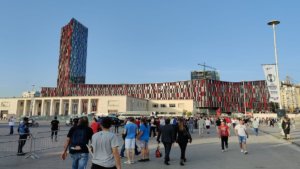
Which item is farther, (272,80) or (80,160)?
(272,80)

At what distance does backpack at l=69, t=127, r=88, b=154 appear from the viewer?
20.2 ft

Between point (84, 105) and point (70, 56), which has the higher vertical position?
point (70, 56)

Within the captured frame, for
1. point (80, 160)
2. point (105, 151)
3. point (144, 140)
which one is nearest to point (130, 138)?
point (144, 140)

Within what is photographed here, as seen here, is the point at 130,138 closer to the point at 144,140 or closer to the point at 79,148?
the point at 144,140

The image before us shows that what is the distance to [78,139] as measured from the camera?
6211 millimetres

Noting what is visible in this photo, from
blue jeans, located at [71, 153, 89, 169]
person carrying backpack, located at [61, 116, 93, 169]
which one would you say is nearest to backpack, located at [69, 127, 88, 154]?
person carrying backpack, located at [61, 116, 93, 169]

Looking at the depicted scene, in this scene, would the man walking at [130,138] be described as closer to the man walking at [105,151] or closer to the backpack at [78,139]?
the backpack at [78,139]

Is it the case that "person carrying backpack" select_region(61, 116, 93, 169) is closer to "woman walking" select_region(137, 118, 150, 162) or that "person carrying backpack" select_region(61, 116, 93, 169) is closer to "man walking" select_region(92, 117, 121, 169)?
"man walking" select_region(92, 117, 121, 169)

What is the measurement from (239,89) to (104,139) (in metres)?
134

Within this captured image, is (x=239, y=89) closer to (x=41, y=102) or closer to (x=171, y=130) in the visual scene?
(x=41, y=102)

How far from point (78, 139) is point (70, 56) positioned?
151345 mm

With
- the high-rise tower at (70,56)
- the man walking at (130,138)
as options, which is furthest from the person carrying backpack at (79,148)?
the high-rise tower at (70,56)

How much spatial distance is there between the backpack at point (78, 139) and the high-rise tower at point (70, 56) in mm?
147972

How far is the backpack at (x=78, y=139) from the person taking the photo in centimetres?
617
